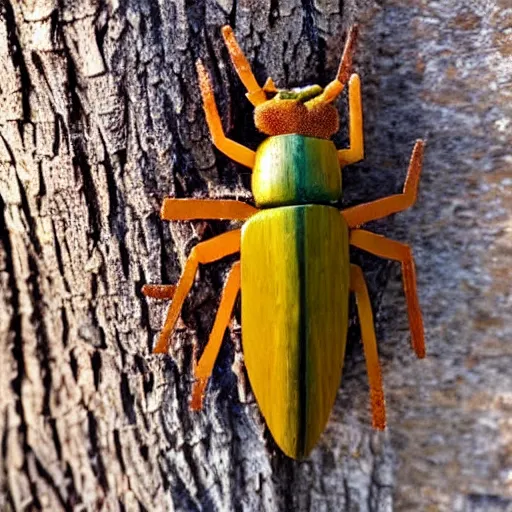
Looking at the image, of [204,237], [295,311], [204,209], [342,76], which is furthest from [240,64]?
[295,311]

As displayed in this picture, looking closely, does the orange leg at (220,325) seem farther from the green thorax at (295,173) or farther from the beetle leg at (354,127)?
the beetle leg at (354,127)

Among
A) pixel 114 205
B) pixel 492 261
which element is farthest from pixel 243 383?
pixel 492 261

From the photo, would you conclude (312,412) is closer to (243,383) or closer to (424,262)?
(243,383)

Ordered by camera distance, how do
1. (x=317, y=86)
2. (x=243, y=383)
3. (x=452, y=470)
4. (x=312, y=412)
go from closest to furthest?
(x=312, y=412)
(x=317, y=86)
(x=243, y=383)
(x=452, y=470)

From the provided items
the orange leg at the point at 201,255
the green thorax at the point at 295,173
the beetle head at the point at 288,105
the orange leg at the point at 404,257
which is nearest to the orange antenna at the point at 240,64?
the beetle head at the point at 288,105

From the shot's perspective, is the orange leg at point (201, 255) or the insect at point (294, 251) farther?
the orange leg at point (201, 255)

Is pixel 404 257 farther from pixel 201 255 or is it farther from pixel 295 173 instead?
pixel 201 255

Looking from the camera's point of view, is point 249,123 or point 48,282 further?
point 48,282
